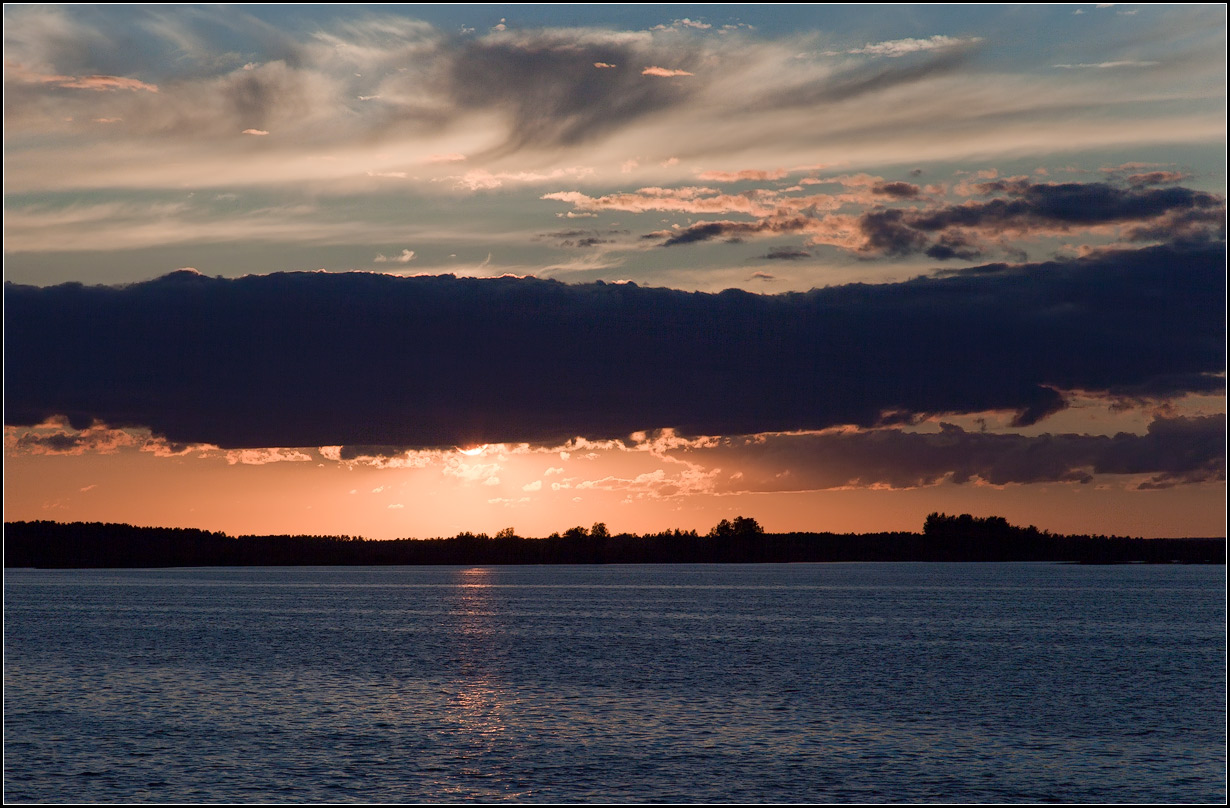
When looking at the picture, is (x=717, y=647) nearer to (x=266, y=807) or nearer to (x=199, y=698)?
(x=199, y=698)

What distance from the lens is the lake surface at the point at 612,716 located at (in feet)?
137

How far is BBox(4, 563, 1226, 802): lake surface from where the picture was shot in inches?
1649

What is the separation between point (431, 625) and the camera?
129 m

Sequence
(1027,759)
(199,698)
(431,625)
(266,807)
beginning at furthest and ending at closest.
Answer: (431,625) → (199,698) → (1027,759) → (266,807)

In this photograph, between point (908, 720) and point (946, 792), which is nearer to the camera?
point (946, 792)

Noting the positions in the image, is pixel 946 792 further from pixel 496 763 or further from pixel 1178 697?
pixel 1178 697

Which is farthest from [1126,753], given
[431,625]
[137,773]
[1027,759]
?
[431,625]

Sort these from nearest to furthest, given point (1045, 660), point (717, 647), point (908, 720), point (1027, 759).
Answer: point (1027, 759) → point (908, 720) → point (1045, 660) → point (717, 647)

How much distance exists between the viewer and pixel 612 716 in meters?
56.4

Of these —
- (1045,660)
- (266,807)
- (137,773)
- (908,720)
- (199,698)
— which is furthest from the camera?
(1045,660)

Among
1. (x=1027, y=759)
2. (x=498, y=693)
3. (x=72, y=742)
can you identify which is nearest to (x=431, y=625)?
(x=498, y=693)

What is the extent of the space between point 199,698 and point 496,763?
25.6 m

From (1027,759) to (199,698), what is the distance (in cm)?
4344

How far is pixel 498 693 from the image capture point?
6575cm
